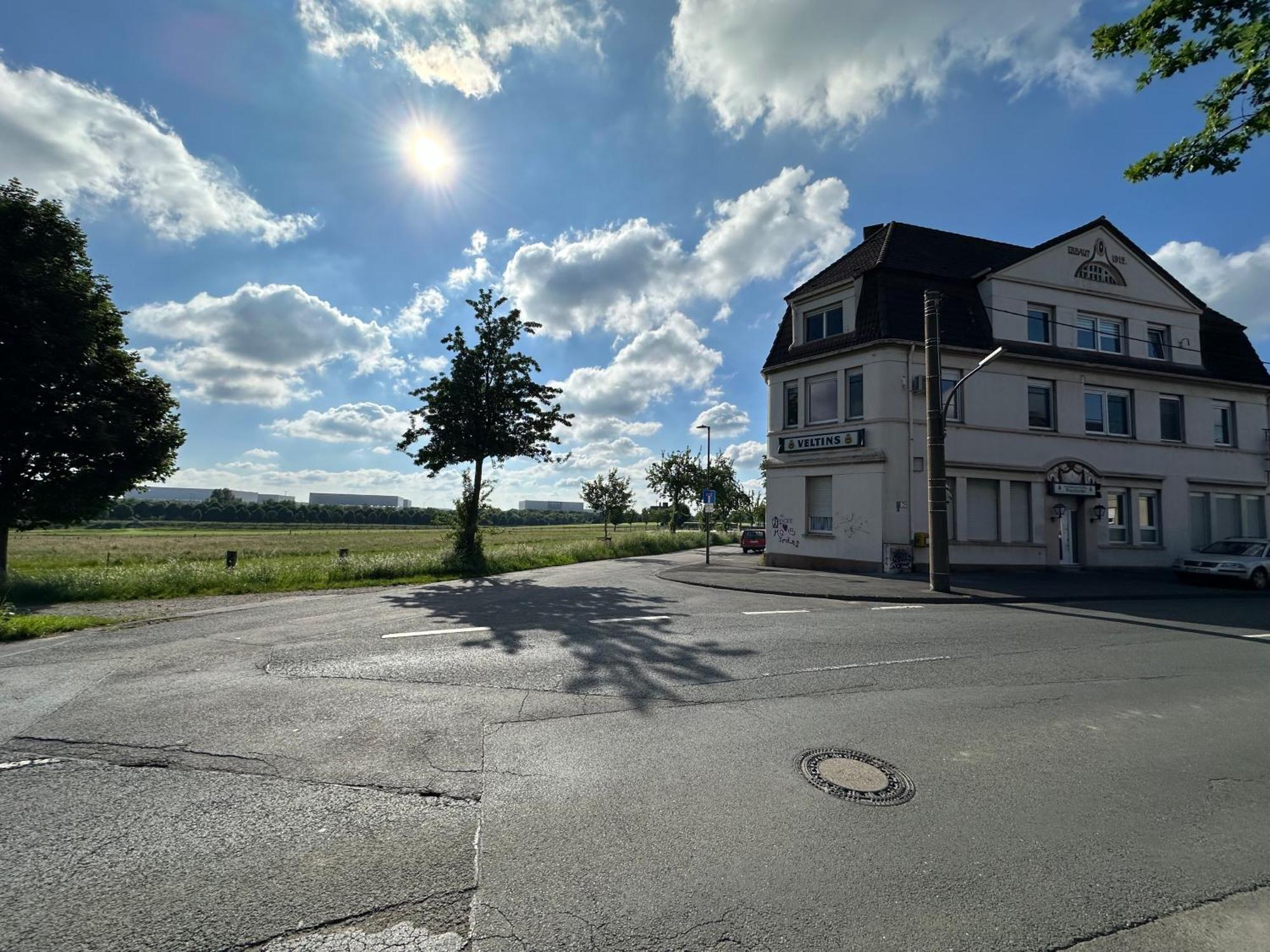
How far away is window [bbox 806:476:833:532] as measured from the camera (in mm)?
20578

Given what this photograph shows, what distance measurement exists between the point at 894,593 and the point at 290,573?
55.5ft

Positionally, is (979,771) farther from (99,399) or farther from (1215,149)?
(99,399)

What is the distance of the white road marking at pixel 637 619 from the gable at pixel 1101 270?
19.6 metres

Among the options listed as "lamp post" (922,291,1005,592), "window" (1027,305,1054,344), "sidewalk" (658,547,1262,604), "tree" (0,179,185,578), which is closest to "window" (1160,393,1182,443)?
"window" (1027,305,1054,344)

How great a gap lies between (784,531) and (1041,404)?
1081cm

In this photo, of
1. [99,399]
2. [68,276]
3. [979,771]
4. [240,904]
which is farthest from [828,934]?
[68,276]

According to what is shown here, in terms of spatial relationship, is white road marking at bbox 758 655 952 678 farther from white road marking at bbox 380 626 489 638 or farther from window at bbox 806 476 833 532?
window at bbox 806 476 833 532

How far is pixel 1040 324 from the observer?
2141 centimetres

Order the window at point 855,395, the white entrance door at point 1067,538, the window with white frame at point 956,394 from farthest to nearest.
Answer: the white entrance door at point 1067,538, the window at point 855,395, the window with white frame at point 956,394

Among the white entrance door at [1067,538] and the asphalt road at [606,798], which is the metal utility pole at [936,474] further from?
the white entrance door at [1067,538]

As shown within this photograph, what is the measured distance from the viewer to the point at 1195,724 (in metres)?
5.26

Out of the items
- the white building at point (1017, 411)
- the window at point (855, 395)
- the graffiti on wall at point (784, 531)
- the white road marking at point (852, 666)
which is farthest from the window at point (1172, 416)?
the white road marking at point (852, 666)

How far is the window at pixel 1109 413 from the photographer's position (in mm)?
21422

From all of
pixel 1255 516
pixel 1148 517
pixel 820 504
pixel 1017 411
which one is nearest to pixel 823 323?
pixel 820 504
